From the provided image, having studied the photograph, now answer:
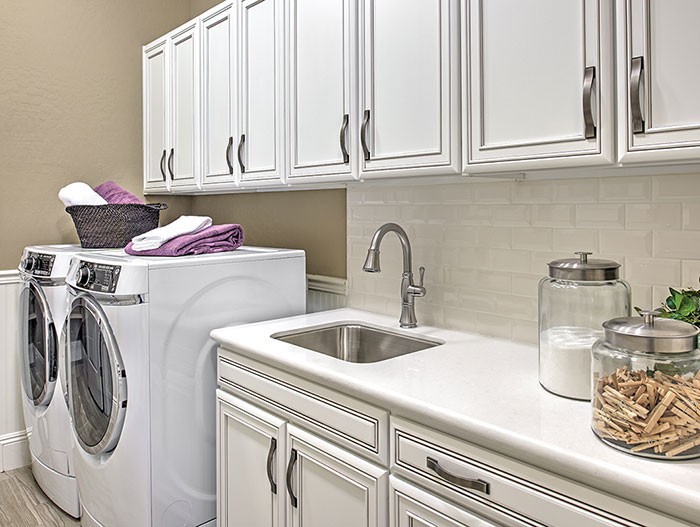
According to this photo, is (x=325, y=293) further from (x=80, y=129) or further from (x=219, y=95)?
(x=80, y=129)

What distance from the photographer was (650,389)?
925mm

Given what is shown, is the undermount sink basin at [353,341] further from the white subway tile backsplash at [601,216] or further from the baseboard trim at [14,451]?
the baseboard trim at [14,451]

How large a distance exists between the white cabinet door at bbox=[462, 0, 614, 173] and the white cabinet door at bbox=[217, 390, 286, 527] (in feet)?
3.29

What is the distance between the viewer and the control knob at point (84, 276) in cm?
203

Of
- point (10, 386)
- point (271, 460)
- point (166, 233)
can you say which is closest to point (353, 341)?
point (271, 460)

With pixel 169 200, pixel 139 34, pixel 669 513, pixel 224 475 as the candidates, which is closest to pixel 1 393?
pixel 169 200

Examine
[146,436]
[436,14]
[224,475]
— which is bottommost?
[224,475]

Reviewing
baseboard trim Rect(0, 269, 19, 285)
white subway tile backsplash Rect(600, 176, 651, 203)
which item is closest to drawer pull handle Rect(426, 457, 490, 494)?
white subway tile backsplash Rect(600, 176, 651, 203)

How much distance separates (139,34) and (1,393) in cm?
214

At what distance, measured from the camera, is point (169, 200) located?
348 centimetres

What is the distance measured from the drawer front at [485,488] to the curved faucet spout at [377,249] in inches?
23.5

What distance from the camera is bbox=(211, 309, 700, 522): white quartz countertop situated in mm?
904

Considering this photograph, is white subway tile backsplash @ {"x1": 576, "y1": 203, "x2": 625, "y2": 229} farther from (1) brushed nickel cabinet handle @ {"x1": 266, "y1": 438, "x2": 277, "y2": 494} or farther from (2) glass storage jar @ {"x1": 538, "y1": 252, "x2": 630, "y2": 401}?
(1) brushed nickel cabinet handle @ {"x1": 266, "y1": 438, "x2": 277, "y2": 494}

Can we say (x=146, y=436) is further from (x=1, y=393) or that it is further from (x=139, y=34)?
(x=139, y=34)
